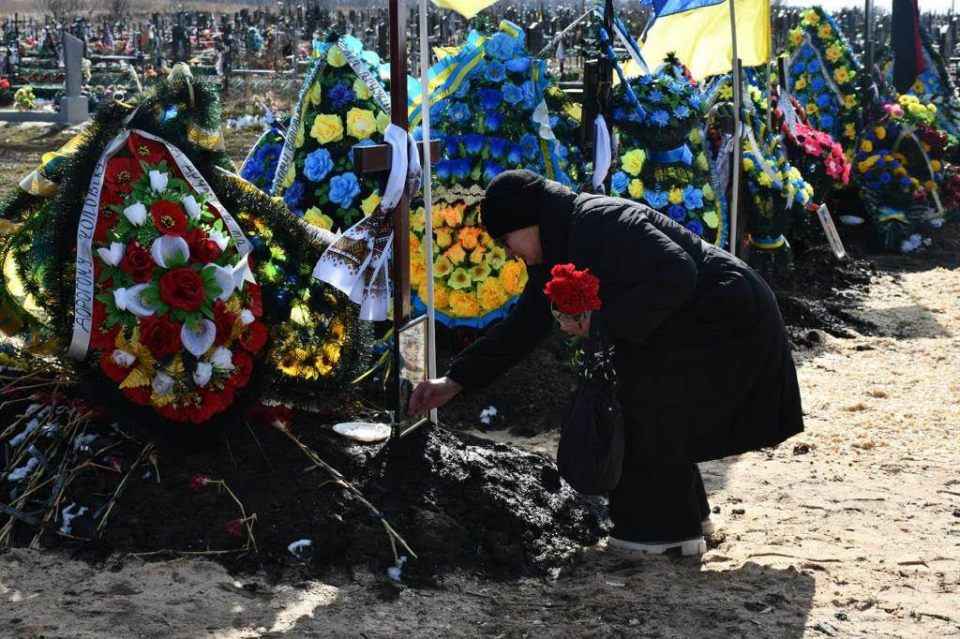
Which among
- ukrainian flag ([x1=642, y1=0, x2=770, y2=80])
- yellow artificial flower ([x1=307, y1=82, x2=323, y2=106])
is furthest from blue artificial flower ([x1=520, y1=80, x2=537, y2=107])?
ukrainian flag ([x1=642, y1=0, x2=770, y2=80])

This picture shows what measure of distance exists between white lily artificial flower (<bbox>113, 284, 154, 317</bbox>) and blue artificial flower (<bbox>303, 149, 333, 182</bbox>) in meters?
2.42

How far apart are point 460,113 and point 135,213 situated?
9.11 ft

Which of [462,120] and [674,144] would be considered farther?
[674,144]

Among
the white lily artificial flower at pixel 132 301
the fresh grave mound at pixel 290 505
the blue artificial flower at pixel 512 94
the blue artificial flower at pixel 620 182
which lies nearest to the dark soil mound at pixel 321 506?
the fresh grave mound at pixel 290 505

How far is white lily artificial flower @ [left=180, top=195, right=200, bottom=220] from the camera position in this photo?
4039mm

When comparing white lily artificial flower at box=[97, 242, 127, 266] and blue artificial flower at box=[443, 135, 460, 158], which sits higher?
blue artificial flower at box=[443, 135, 460, 158]

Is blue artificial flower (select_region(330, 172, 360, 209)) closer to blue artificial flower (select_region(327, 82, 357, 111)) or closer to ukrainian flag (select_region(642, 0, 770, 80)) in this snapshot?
blue artificial flower (select_region(327, 82, 357, 111))

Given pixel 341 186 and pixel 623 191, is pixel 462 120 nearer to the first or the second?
pixel 341 186

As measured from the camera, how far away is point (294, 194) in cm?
627

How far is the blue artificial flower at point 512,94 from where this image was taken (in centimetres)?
638

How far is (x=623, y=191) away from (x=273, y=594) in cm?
411

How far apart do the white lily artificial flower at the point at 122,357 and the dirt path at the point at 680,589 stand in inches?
25.7

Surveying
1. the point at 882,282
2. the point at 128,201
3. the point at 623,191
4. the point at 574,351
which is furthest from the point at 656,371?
the point at 882,282

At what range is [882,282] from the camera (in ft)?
32.1
